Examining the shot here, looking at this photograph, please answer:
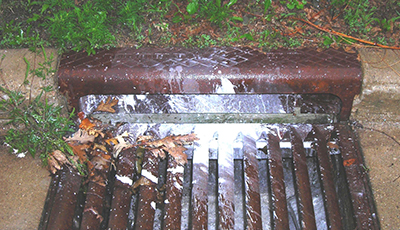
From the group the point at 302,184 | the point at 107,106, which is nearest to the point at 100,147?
the point at 107,106

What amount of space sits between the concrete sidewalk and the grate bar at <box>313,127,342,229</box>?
0.81ft

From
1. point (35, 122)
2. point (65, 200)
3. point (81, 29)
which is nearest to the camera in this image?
point (65, 200)

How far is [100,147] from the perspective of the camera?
2322 millimetres

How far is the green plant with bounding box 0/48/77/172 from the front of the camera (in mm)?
2293

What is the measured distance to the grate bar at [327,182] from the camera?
6.61 feet

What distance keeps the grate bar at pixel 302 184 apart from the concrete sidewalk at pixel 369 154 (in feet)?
1.31

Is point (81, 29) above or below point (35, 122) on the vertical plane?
above

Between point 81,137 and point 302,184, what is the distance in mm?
1540

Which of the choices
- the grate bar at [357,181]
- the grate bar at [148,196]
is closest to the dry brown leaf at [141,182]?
the grate bar at [148,196]

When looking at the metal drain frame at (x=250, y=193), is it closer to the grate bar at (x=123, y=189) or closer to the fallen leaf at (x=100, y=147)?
Answer: the grate bar at (x=123, y=189)

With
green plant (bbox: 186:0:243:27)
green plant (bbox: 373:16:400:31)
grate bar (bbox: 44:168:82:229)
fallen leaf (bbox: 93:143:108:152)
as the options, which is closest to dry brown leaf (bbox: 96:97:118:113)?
fallen leaf (bbox: 93:143:108:152)

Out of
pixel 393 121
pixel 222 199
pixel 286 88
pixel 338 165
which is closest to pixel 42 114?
pixel 222 199

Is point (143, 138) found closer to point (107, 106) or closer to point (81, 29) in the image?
point (107, 106)

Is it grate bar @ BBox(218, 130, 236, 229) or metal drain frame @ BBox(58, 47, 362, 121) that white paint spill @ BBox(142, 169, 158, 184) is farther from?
metal drain frame @ BBox(58, 47, 362, 121)
